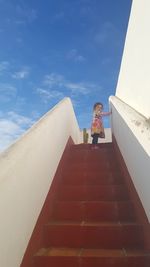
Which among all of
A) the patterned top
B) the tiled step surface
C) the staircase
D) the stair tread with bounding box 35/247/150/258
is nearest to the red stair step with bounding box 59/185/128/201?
the staircase

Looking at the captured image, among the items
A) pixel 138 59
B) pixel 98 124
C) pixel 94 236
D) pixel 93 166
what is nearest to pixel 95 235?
pixel 94 236

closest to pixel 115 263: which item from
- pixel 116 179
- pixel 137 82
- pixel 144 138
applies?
pixel 144 138

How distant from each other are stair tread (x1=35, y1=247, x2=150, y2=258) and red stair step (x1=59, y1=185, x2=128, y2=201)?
98 cm

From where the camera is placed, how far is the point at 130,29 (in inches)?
205

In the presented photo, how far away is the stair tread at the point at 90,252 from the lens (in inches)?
106

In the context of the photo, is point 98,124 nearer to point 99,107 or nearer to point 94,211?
point 99,107

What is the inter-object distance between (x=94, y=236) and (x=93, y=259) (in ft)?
1.42

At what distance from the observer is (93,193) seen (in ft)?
12.9

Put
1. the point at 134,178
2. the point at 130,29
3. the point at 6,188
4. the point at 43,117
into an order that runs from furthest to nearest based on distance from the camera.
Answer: the point at 130,29 < the point at 43,117 < the point at 134,178 < the point at 6,188

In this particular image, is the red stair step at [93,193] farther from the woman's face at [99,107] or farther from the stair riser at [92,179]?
the woman's face at [99,107]

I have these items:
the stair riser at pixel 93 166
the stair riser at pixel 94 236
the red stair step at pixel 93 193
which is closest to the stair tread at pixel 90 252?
the stair riser at pixel 94 236

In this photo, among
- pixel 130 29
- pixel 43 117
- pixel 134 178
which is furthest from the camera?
pixel 130 29

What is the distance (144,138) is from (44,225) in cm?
136

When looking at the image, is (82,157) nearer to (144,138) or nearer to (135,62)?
(135,62)
